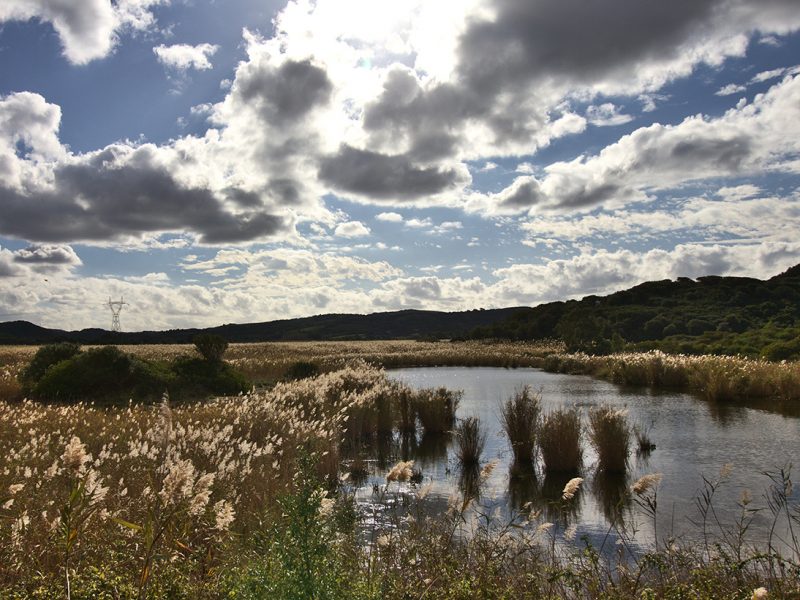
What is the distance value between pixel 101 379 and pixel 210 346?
4.97m

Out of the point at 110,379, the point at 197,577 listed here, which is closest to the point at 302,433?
the point at 197,577

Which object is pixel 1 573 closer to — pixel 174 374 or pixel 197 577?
pixel 197 577

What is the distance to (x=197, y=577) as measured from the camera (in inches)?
189

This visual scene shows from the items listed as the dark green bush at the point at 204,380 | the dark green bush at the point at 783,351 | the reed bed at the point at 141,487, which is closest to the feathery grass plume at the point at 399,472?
the reed bed at the point at 141,487

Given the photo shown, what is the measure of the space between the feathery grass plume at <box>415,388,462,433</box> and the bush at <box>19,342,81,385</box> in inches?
450

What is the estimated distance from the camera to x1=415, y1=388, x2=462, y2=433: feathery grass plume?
16.2 metres

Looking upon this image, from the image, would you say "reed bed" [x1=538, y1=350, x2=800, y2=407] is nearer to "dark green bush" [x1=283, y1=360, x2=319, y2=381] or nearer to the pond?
the pond

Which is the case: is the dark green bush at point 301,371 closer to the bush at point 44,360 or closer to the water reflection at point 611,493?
the bush at point 44,360

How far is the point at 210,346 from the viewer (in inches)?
873

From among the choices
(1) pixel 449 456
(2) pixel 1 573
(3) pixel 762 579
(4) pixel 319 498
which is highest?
(4) pixel 319 498

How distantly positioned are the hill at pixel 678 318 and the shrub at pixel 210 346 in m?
27.2

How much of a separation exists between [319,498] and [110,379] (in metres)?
16.7

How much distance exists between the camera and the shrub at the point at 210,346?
21.7m

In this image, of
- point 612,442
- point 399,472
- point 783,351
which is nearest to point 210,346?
point 612,442
